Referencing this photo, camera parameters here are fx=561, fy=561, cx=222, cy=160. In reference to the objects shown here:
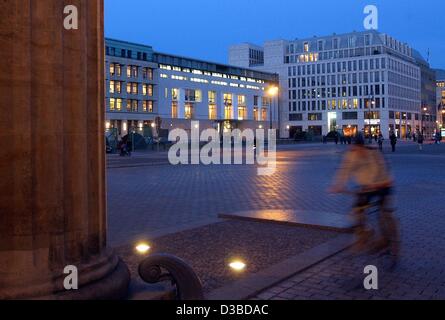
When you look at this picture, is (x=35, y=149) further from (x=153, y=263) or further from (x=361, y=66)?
(x=361, y=66)

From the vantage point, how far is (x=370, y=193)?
6805 millimetres

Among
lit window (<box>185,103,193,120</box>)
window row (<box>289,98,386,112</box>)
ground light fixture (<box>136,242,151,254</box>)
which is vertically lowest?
ground light fixture (<box>136,242,151,254</box>)

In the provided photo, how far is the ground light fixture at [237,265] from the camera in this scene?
261 inches

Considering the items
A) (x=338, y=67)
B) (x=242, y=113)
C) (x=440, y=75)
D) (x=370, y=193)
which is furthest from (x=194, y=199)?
(x=440, y=75)

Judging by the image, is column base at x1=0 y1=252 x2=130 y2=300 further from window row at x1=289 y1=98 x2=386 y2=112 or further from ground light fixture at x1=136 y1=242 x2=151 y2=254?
window row at x1=289 y1=98 x2=386 y2=112

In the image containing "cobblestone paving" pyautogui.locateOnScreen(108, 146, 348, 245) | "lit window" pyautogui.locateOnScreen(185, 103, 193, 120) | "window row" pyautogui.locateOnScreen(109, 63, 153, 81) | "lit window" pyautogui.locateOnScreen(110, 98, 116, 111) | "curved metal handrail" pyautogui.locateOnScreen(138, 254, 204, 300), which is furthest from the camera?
"lit window" pyautogui.locateOnScreen(185, 103, 193, 120)

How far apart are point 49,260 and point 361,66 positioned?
12754cm

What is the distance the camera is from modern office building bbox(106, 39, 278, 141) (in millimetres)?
92688

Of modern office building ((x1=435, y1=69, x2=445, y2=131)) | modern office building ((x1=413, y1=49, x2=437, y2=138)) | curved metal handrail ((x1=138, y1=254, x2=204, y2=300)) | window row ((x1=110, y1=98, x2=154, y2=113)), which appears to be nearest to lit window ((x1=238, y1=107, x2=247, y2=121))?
window row ((x1=110, y1=98, x2=154, y2=113))

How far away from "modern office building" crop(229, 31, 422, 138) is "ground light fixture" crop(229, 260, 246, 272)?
114607 mm

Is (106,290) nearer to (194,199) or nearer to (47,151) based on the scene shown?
(47,151)

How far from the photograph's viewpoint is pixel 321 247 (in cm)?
784

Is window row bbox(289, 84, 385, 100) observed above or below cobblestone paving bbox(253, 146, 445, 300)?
above

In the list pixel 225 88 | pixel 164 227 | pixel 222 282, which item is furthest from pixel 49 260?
pixel 225 88
